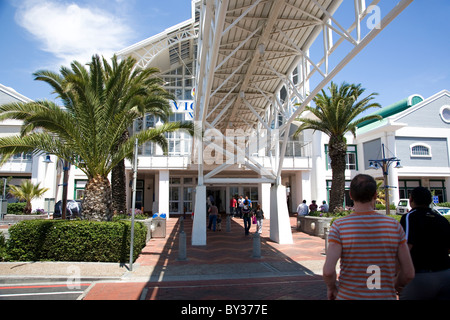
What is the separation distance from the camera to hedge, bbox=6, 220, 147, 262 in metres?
8.69

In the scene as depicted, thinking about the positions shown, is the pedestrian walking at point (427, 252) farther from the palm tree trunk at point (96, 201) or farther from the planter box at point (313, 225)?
the planter box at point (313, 225)

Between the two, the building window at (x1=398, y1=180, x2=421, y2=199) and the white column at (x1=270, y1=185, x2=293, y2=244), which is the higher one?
the building window at (x1=398, y1=180, x2=421, y2=199)

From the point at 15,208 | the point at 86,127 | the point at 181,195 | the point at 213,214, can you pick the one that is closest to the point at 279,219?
the point at 213,214

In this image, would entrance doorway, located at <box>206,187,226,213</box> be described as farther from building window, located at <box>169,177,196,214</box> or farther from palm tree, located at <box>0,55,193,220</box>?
palm tree, located at <box>0,55,193,220</box>

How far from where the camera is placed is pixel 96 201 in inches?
393

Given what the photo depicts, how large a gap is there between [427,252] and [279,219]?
34.3 ft

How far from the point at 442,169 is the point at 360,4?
94.3 feet

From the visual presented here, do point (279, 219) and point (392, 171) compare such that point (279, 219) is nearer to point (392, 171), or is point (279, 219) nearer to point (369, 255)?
point (369, 255)

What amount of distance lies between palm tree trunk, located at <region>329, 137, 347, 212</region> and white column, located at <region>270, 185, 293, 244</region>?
14.1 ft

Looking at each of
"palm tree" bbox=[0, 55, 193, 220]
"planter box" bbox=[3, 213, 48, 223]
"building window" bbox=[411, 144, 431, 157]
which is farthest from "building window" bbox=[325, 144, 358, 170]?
"planter box" bbox=[3, 213, 48, 223]

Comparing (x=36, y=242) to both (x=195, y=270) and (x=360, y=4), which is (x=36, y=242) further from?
(x=360, y=4)
